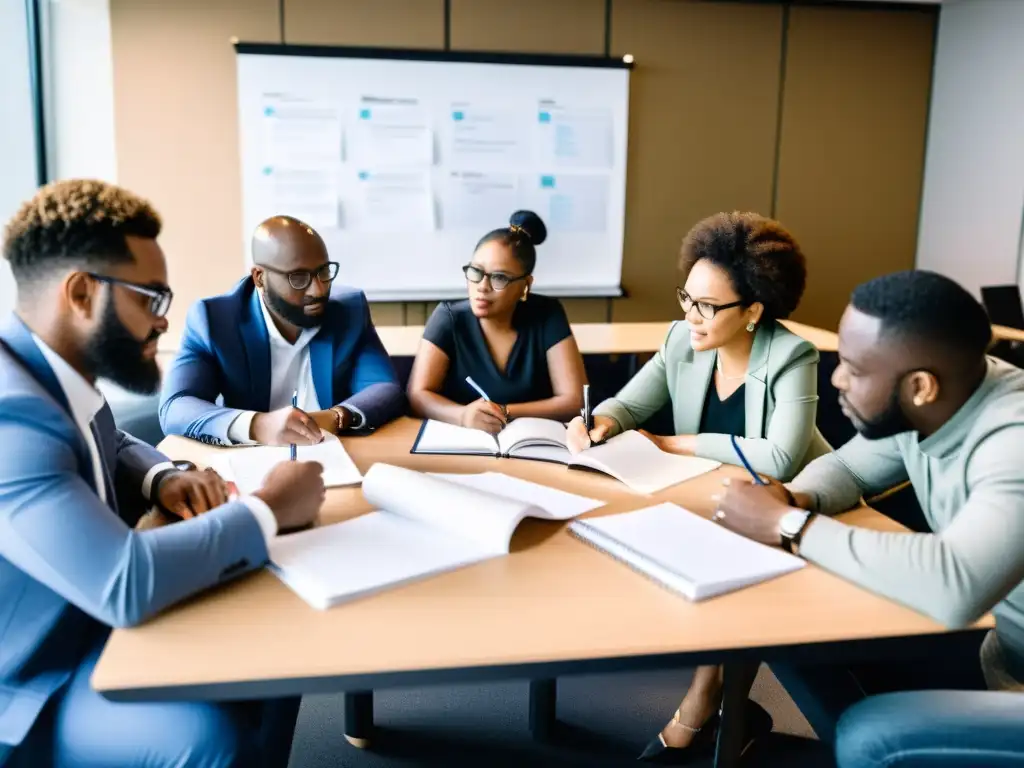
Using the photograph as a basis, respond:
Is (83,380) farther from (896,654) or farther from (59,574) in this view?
(896,654)

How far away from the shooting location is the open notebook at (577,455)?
1811mm

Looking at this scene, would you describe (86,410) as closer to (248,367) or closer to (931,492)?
(248,367)

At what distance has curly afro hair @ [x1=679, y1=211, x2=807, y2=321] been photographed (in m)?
2.11

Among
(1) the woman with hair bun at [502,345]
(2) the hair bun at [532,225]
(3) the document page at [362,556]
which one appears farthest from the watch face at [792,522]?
(2) the hair bun at [532,225]

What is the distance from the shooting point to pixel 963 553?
1.19m

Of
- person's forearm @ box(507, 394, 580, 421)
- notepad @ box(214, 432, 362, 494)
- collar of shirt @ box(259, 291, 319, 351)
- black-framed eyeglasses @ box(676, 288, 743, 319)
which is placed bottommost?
person's forearm @ box(507, 394, 580, 421)

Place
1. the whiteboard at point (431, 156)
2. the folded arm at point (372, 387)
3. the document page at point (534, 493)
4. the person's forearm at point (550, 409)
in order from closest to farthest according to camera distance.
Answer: the document page at point (534, 493) < the folded arm at point (372, 387) < the person's forearm at point (550, 409) < the whiteboard at point (431, 156)

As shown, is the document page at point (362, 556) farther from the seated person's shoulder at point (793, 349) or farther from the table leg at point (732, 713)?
the seated person's shoulder at point (793, 349)

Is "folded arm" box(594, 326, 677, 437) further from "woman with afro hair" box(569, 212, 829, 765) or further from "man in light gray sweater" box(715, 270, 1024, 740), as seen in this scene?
"man in light gray sweater" box(715, 270, 1024, 740)

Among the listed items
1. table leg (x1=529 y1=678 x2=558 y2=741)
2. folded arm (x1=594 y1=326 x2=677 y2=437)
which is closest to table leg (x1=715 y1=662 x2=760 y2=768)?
table leg (x1=529 y1=678 x2=558 y2=741)

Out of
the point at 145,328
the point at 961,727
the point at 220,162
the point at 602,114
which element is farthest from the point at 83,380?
the point at 602,114

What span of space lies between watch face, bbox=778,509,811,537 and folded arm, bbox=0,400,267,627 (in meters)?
0.89

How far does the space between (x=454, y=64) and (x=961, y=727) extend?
13.9 feet

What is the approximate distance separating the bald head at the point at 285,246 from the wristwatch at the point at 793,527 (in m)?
1.42
